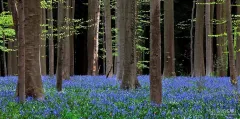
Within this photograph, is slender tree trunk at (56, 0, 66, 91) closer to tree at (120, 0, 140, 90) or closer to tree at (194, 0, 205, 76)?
tree at (120, 0, 140, 90)

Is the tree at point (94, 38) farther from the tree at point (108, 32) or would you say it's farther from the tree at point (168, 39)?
the tree at point (168, 39)

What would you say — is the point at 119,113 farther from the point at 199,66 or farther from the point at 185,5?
the point at 185,5

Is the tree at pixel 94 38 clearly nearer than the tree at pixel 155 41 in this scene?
No

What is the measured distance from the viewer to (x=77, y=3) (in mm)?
49000

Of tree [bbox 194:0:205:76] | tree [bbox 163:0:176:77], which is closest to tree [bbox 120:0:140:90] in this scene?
tree [bbox 163:0:176:77]

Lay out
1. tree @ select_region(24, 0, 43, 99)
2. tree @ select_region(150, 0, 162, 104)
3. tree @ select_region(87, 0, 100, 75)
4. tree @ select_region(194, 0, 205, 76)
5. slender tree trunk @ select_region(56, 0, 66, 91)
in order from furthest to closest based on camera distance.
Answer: tree @ select_region(87, 0, 100, 75)
tree @ select_region(194, 0, 205, 76)
slender tree trunk @ select_region(56, 0, 66, 91)
tree @ select_region(24, 0, 43, 99)
tree @ select_region(150, 0, 162, 104)

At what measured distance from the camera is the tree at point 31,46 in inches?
481

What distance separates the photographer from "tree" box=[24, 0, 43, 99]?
12.2 meters

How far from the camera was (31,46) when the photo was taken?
40.3 ft

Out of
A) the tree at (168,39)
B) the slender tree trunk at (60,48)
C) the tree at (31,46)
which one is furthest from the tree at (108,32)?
the tree at (31,46)

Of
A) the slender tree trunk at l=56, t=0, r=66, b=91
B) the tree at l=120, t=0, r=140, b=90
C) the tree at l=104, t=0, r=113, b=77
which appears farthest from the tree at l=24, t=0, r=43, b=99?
the tree at l=104, t=0, r=113, b=77

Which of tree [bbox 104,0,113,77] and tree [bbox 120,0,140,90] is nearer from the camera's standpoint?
tree [bbox 120,0,140,90]

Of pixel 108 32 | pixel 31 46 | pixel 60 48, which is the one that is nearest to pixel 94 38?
pixel 108 32

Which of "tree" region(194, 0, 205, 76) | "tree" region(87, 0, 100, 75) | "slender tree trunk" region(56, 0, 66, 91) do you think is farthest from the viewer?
"tree" region(87, 0, 100, 75)
